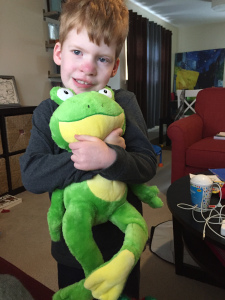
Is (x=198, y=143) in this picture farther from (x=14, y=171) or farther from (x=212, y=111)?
(x=14, y=171)

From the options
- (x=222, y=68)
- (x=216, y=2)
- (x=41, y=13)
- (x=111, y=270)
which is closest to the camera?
(x=111, y=270)

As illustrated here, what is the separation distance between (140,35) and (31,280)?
4.14m

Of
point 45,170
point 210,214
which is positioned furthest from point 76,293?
point 210,214

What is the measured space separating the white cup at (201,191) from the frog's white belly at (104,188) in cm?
59

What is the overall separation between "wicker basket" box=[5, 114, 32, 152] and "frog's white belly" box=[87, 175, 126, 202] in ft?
6.19

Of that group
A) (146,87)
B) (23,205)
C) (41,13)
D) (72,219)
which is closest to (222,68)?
(146,87)

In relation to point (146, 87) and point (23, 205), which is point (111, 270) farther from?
point (146, 87)

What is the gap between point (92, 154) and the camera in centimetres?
48

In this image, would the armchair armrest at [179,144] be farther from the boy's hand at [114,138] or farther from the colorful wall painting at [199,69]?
the colorful wall painting at [199,69]

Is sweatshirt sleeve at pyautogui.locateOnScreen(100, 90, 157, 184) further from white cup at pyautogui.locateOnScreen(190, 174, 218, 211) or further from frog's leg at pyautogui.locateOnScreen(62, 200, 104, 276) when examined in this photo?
white cup at pyautogui.locateOnScreen(190, 174, 218, 211)

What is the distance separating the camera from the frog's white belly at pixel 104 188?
1.70ft

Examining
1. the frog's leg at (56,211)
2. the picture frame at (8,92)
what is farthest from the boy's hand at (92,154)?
the picture frame at (8,92)

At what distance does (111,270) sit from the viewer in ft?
1.42

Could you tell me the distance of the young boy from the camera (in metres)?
0.50
